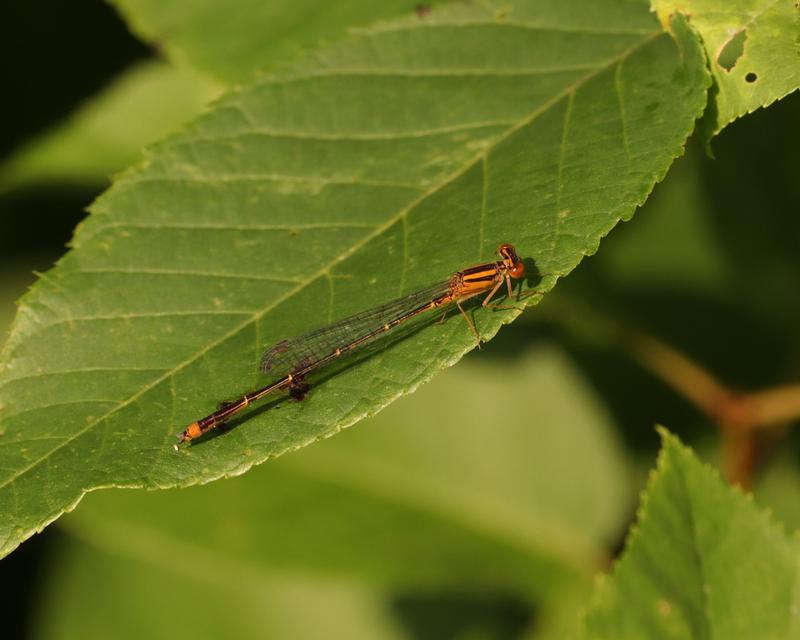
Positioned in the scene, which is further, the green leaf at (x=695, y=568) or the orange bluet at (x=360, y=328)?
the orange bluet at (x=360, y=328)

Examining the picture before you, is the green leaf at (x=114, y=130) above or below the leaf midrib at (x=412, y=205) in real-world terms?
above

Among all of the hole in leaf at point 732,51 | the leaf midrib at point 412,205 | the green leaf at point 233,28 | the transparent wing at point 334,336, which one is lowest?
the hole in leaf at point 732,51

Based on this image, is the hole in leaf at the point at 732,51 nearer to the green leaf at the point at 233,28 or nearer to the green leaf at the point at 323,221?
the green leaf at the point at 323,221

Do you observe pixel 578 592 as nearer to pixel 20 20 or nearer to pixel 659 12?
pixel 659 12

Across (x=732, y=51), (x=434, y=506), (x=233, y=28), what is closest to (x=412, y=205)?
(x=732, y=51)

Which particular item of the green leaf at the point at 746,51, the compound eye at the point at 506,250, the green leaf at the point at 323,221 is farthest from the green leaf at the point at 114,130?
the green leaf at the point at 746,51

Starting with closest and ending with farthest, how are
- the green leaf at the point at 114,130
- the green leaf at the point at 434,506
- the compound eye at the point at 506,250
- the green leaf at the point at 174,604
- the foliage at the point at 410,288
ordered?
1. the foliage at the point at 410,288
2. the compound eye at the point at 506,250
3. the green leaf at the point at 434,506
4. the green leaf at the point at 114,130
5. the green leaf at the point at 174,604

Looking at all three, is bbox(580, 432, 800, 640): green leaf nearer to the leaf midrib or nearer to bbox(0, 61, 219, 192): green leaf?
the leaf midrib

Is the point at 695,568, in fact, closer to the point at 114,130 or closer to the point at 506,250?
the point at 506,250

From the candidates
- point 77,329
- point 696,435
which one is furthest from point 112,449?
point 696,435
